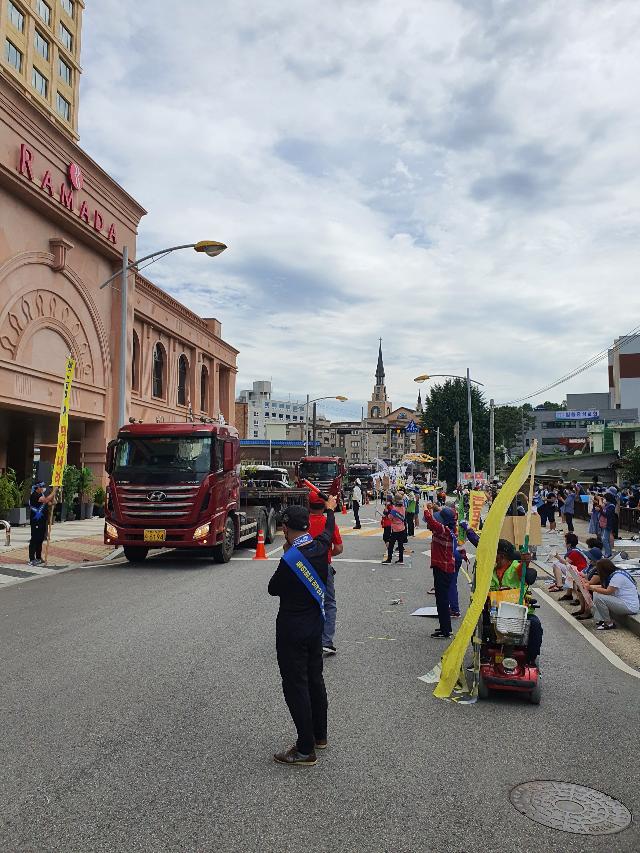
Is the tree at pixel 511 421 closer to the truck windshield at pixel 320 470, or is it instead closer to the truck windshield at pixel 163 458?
the truck windshield at pixel 320 470

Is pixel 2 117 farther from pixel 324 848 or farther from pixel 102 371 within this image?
pixel 324 848

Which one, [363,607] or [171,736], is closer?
[171,736]

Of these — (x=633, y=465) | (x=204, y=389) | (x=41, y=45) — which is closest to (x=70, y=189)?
(x=204, y=389)

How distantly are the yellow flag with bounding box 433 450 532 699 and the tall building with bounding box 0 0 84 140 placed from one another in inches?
1511

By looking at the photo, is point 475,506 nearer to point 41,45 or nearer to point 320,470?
point 320,470

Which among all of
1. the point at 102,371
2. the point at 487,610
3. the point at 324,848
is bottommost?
the point at 324,848

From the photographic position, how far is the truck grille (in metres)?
14.5

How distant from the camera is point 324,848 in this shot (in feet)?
12.2

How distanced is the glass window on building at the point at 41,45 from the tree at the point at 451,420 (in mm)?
47382

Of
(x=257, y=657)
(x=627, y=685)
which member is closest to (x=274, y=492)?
(x=257, y=657)

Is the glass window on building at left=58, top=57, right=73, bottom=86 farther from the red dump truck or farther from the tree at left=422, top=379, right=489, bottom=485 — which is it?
the tree at left=422, top=379, right=489, bottom=485

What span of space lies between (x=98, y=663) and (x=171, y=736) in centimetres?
236

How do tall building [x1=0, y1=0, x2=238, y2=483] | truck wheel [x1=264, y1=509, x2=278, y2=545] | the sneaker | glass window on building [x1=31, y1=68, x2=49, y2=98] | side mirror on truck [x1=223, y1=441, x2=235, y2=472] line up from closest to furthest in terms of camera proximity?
the sneaker, side mirror on truck [x1=223, y1=441, x2=235, y2=472], truck wheel [x1=264, y1=509, x2=278, y2=545], tall building [x1=0, y1=0, x2=238, y2=483], glass window on building [x1=31, y1=68, x2=49, y2=98]

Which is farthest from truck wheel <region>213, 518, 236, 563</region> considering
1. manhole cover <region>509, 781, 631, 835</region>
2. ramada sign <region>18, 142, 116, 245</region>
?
ramada sign <region>18, 142, 116, 245</region>
